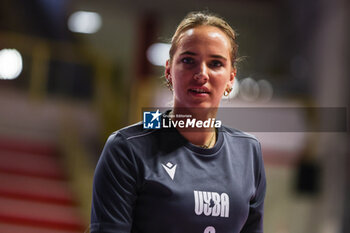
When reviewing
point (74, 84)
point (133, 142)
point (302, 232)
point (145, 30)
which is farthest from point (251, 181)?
point (145, 30)

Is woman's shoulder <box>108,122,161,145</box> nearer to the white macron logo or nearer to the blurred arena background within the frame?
the white macron logo

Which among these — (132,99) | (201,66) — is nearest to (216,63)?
(201,66)

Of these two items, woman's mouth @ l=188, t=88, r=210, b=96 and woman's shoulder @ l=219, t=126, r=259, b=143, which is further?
woman's shoulder @ l=219, t=126, r=259, b=143

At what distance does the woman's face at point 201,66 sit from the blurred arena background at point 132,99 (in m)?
1.00

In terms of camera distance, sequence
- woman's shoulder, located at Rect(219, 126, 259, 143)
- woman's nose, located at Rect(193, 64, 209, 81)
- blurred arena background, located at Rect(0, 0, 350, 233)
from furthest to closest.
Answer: blurred arena background, located at Rect(0, 0, 350, 233), woman's shoulder, located at Rect(219, 126, 259, 143), woman's nose, located at Rect(193, 64, 209, 81)

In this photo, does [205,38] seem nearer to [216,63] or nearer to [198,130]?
[216,63]

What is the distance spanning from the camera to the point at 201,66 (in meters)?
1.10

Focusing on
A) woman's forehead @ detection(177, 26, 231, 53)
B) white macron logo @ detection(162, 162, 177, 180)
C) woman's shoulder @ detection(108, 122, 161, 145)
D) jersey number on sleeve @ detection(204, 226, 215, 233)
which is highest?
woman's forehead @ detection(177, 26, 231, 53)

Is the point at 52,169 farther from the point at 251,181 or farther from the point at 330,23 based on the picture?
the point at 251,181

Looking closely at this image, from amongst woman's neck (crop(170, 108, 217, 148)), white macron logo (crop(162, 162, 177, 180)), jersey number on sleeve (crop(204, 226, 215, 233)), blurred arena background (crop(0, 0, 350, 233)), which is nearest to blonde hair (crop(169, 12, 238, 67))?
woman's neck (crop(170, 108, 217, 148))

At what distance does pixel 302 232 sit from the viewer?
188 inches

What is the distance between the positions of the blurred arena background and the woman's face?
3.28 ft

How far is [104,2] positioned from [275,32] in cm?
295

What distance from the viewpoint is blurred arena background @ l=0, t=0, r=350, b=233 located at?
14.1ft
